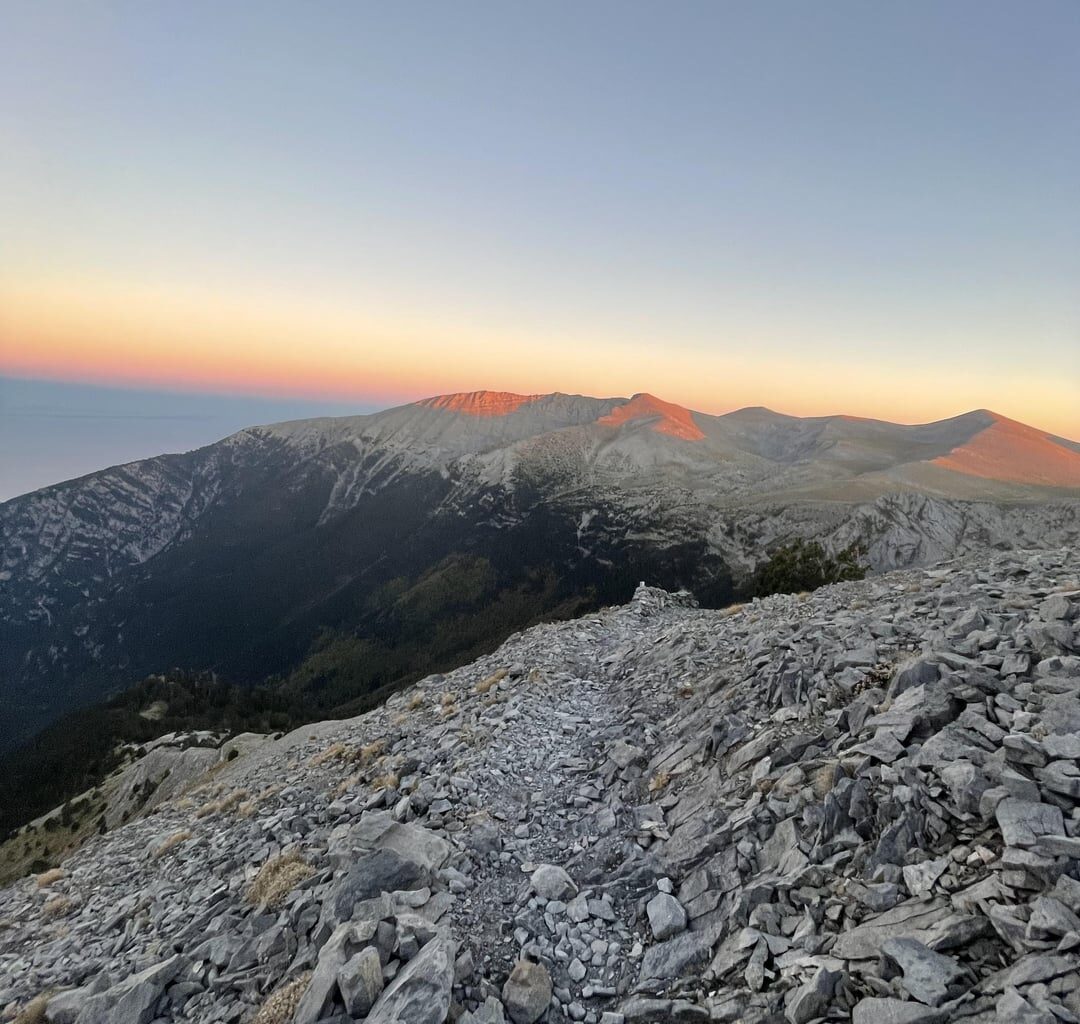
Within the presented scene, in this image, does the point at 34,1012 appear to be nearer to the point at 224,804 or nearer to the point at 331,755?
the point at 331,755

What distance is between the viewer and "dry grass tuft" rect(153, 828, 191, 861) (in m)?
21.1

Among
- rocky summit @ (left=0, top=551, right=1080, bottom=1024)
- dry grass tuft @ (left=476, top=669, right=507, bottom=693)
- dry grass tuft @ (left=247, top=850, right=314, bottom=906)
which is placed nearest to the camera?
rocky summit @ (left=0, top=551, right=1080, bottom=1024)

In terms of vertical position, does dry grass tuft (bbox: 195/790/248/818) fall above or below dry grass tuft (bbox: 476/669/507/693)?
below

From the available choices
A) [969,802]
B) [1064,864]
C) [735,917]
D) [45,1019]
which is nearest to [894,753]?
[969,802]

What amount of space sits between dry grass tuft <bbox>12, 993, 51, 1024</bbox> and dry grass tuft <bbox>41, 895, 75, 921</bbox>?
8.72m

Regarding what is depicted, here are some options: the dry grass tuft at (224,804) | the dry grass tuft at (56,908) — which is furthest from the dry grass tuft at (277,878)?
the dry grass tuft at (56,908)

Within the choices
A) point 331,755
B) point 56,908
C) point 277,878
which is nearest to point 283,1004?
point 277,878

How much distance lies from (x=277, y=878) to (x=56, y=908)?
1273cm

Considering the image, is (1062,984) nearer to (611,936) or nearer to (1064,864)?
(1064,864)

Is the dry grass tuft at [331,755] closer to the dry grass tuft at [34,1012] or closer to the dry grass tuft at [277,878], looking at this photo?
the dry grass tuft at [277,878]

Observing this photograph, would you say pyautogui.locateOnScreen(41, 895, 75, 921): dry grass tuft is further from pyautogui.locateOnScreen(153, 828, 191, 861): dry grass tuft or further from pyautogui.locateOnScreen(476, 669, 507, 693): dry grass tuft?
pyautogui.locateOnScreen(476, 669, 507, 693): dry grass tuft

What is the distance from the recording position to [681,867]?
12.4 m

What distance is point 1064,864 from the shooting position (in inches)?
296

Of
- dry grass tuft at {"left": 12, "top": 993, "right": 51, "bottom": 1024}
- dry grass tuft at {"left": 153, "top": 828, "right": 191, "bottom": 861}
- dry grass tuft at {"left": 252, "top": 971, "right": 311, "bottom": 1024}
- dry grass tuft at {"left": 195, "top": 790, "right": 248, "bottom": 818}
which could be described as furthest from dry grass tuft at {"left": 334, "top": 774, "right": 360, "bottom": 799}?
dry grass tuft at {"left": 252, "top": 971, "right": 311, "bottom": 1024}
